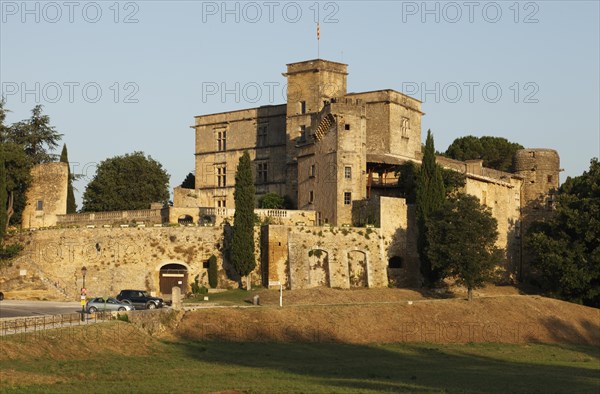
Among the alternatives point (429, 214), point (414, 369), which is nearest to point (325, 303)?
Answer: point (429, 214)

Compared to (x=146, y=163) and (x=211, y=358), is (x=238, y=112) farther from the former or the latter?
(x=211, y=358)

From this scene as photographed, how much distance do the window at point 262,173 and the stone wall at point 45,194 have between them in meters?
16.7

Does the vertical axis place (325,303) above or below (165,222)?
below

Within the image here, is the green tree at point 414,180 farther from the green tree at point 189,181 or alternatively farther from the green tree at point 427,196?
the green tree at point 189,181

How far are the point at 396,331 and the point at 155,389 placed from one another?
23429mm

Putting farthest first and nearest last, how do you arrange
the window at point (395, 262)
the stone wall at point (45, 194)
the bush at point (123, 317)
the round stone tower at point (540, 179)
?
the stone wall at point (45, 194), the round stone tower at point (540, 179), the window at point (395, 262), the bush at point (123, 317)

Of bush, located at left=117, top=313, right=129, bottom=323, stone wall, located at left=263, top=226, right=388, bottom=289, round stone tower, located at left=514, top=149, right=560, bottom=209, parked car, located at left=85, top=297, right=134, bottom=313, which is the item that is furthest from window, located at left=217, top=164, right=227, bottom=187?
bush, located at left=117, top=313, right=129, bottom=323

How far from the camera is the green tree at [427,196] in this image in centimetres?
7056

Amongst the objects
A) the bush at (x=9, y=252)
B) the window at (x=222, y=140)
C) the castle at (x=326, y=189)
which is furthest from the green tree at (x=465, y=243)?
the window at (x=222, y=140)

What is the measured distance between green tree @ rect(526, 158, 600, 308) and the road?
32.0 metres

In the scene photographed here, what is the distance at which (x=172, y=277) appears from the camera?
72.5 m

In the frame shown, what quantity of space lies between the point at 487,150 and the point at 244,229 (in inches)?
2037

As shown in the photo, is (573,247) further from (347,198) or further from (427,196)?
(347,198)

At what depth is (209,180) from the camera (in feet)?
308
